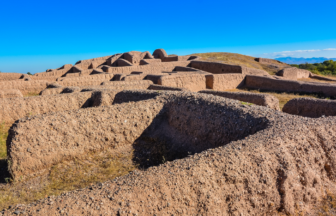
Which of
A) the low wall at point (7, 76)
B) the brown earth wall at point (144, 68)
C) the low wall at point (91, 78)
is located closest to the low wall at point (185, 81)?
the brown earth wall at point (144, 68)

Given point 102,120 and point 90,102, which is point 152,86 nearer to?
point 90,102

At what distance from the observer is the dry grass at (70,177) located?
4916 millimetres

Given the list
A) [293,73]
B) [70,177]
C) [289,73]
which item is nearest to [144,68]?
[289,73]

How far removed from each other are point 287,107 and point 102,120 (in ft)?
26.2

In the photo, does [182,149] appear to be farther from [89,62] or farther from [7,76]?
[89,62]

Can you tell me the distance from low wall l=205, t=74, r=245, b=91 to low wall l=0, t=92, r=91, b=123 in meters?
9.79

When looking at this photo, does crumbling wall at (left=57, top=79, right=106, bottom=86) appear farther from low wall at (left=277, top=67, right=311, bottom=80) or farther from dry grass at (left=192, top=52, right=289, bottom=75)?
dry grass at (left=192, top=52, right=289, bottom=75)

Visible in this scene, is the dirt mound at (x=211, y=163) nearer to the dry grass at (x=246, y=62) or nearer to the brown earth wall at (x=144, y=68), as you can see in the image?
the brown earth wall at (x=144, y=68)

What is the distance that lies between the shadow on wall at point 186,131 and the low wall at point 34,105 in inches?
174

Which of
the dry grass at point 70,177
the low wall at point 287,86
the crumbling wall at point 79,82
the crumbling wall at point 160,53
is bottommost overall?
the dry grass at point 70,177

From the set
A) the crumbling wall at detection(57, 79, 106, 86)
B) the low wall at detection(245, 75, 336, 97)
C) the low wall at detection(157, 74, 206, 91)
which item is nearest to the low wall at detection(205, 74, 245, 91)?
the low wall at detection(157, 74, 206, 91)

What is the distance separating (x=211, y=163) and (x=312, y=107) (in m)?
7.66

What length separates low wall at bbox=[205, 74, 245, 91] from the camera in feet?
53.9

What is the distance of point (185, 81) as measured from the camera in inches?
613
